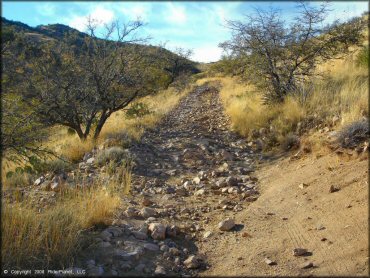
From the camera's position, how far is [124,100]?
36.6 feet

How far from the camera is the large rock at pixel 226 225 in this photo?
4.58 m

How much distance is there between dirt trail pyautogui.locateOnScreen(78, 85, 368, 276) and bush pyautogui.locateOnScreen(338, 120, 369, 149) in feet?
1.16

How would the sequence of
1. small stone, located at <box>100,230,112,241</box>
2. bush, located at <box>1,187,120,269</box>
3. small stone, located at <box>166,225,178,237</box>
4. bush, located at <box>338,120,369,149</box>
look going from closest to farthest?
1. bush, located at <box>1,187,120,269</box>
2. small stone, located at <box>100,230,112,241</box>
3. small stone, located at <box>166,225,178,237</box>
4. bush, located at <box>338,120,369,149</box>

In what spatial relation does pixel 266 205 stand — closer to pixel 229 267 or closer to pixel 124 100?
pixel 229 267

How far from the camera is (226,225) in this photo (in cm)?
459

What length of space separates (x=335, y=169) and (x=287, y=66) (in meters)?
5.38

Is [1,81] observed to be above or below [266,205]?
above

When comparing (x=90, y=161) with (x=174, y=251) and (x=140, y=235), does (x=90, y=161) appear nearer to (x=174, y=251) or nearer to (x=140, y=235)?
(x=140, y=235)

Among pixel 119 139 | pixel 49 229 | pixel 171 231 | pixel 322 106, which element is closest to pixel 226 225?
pixel 171 231

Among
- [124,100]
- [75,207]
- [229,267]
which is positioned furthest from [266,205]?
[124,100]

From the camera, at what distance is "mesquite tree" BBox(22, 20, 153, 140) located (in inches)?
355

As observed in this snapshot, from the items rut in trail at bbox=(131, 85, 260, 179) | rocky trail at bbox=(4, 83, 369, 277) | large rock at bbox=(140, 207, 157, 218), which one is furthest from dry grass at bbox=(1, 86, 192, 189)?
large rock at bbox=(140, 207, 157, 218)

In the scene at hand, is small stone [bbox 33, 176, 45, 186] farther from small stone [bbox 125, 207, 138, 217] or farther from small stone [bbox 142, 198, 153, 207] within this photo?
small stone [bbox 125, 207, 138, 217]

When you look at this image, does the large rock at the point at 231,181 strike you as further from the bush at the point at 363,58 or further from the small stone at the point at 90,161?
the bush at the point at 363,58
